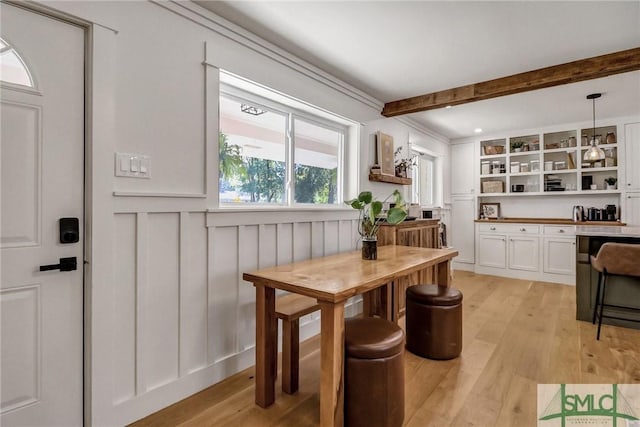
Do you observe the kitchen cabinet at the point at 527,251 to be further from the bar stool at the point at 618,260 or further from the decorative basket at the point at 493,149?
the bar stool at the point at 618,260

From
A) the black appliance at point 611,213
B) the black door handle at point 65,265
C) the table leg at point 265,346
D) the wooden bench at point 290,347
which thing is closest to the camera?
the black door handle at point 65,265

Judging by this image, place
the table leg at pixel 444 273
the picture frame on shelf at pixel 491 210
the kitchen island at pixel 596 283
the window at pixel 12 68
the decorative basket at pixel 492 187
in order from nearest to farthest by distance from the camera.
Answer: the window at pixel 12 68, the table leg at pixel 444 273, the kitchen island at pixel 596 283, the decorative basket at pixel 492 187, the picture frame on shelf at pixel 491 210

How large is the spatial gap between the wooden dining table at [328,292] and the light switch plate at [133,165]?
30.9 inches

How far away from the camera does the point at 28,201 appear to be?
1380mm

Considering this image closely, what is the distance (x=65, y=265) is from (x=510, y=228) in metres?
5.44

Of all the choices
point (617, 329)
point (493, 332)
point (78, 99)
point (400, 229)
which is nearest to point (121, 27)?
point (78, 99)

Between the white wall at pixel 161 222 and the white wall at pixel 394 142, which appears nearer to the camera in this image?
the white wall at pixel 161 222

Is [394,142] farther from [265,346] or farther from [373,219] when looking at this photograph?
[265,346]

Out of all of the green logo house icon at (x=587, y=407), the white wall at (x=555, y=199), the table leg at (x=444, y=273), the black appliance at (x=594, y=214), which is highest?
the white wall at (x=555, y=199)

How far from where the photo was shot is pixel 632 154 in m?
4.18

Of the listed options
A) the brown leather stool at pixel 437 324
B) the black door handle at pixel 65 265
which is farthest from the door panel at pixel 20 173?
the brown leather stool at pixel 437 324

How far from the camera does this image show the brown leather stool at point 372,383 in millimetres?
1471

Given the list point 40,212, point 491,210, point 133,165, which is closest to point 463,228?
point 491,210

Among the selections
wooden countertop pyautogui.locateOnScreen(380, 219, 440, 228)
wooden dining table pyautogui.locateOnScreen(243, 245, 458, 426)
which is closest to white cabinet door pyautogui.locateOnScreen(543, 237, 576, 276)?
wooden countertop pyautogui.locateOnScreen(380, 219, 440, 228)
